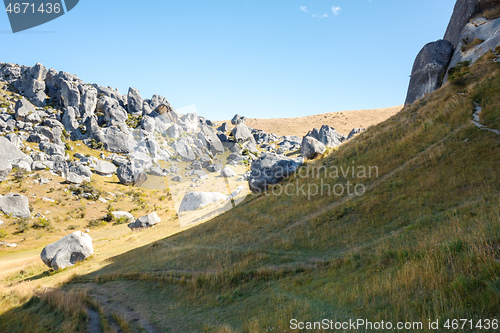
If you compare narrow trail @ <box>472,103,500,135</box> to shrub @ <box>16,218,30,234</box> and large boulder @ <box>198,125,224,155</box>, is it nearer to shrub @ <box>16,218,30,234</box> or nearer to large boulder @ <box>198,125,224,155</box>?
shrub @ <box>16,218,30,234</box>

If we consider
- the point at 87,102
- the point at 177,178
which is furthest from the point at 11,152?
the point at 87,102

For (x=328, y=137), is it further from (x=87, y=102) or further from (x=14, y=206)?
(x=87, y=102)

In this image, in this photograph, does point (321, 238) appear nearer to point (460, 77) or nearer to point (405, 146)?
point (405, 146)

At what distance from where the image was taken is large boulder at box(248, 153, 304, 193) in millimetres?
32938

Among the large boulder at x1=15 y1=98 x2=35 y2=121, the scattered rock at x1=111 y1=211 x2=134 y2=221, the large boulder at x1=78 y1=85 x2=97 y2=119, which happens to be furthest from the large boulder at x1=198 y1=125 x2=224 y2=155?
the scattered rock at x1=111 y1=211 x2=134 y2=221

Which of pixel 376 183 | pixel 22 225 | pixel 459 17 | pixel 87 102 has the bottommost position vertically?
pixel 376 183

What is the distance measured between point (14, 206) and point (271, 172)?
3999 centimetres

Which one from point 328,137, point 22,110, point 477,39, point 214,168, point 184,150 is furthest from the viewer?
point 184,150

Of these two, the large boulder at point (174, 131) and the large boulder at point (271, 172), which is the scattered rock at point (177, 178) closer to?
the large boulder at point (174, 131)

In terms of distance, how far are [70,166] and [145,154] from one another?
2576 centimetres

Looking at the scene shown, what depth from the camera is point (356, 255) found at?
9977 mm

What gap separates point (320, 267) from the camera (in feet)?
35.1

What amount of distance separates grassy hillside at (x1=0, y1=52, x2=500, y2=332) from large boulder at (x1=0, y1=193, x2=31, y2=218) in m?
26.0

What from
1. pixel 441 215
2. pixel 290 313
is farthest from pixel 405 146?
pixel 290 313
